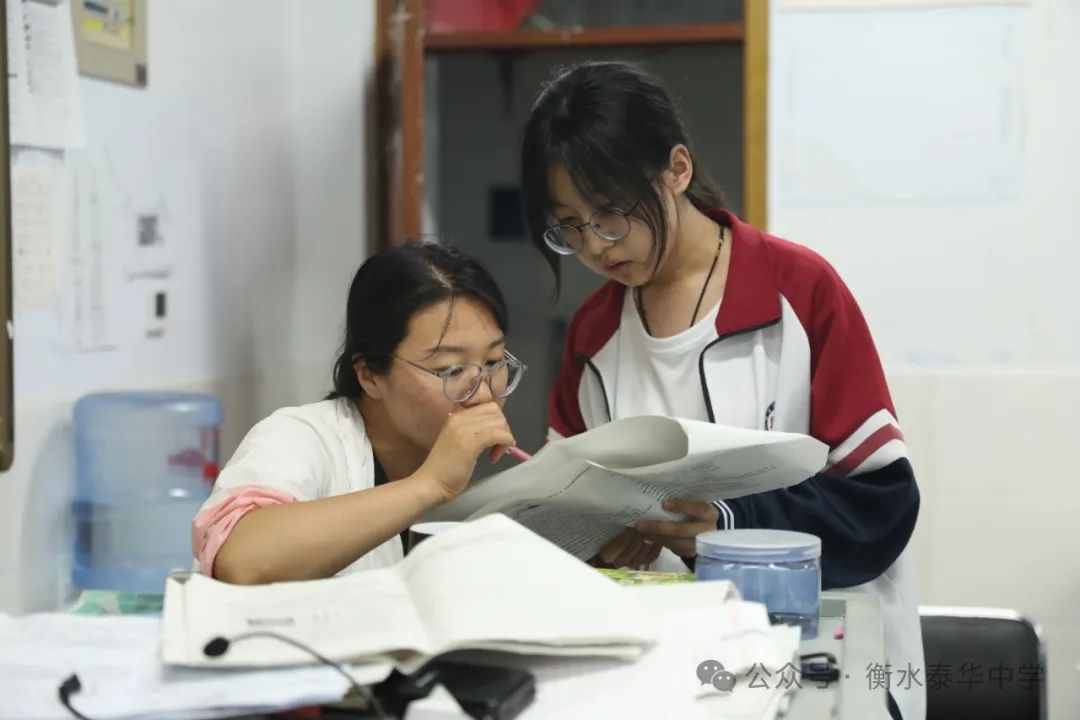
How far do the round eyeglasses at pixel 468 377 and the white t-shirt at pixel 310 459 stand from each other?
0.36 feet

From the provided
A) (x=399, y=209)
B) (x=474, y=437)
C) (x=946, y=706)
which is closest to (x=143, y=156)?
(x=399, y=209)

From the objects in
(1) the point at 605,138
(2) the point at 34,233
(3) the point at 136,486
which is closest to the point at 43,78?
(2) the point at 34,233

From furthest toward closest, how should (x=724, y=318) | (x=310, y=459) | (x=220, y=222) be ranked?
(x=220, y=222) → (x=724, y=318) → (x=310, y=459)

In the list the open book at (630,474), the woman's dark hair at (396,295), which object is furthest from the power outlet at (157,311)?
the open book at (630,474)

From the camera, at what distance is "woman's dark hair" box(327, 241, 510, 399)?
1469mm

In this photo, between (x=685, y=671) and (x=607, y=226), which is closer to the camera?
(x=685, y=671)

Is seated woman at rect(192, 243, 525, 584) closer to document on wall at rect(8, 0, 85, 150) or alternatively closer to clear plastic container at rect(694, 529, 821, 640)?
clear plastic container at rect(694, 529, 821, 640)

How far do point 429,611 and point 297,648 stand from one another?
10 centimetres

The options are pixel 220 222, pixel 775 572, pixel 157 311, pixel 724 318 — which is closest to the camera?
pixel 775 572

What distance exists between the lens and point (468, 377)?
1.42 meters

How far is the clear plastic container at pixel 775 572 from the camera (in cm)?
109

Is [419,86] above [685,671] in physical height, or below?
above

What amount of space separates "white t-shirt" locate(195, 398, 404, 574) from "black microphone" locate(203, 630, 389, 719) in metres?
0.38

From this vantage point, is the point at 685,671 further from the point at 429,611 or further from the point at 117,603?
the point at 117,603
